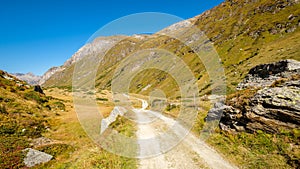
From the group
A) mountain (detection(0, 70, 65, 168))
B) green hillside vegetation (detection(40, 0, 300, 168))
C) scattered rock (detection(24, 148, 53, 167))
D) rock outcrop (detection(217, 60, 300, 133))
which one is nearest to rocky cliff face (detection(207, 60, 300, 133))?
rock outcrop (detection(217, 60, 300, 133))

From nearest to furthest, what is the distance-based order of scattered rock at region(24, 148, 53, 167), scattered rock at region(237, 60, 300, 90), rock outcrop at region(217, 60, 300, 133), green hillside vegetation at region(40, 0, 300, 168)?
green hillside vegetation at region(40, 0, 300, 168)
scattered rock at region(24, 148, 53, 167)
rock outcrop at region(217, 60, 300, 133)
scattered rock at region(237, 60, 300, 90)

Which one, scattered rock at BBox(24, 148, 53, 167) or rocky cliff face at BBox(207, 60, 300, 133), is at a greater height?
rocky cliff face at BBox(207, 60, 300, 133)

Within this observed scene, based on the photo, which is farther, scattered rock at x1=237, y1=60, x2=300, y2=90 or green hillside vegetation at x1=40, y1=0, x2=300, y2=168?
scattered rock at x1=237, y1=60, x2=300, y2=90

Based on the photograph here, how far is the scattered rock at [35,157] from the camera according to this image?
40.6 ft

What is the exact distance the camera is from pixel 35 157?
13.0 m

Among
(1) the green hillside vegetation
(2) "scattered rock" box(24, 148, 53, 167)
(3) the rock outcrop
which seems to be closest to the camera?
(1) the green hillside vegetation

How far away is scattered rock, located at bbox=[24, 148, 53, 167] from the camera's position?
40.6 ft

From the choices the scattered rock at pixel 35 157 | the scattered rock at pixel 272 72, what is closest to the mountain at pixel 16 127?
the scattered rock at pixel 35 157

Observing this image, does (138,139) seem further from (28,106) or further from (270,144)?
(28,106)

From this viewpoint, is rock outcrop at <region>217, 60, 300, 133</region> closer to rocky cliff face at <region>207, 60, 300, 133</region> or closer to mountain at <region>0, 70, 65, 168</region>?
rocky cliff face at <region>207, 60, 300, 133</region>

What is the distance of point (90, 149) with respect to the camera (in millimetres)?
14984

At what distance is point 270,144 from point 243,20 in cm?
16231

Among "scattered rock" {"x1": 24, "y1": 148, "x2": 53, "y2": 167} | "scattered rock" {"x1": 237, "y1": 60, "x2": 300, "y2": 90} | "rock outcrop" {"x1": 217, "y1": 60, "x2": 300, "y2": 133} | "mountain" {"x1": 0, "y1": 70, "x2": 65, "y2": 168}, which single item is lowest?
"scattered rock" {"x1": 24, "y1": 148, "x2": 53, "y2": 167}

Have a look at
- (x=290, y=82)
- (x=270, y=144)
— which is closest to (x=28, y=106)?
(x=270, y=144)
